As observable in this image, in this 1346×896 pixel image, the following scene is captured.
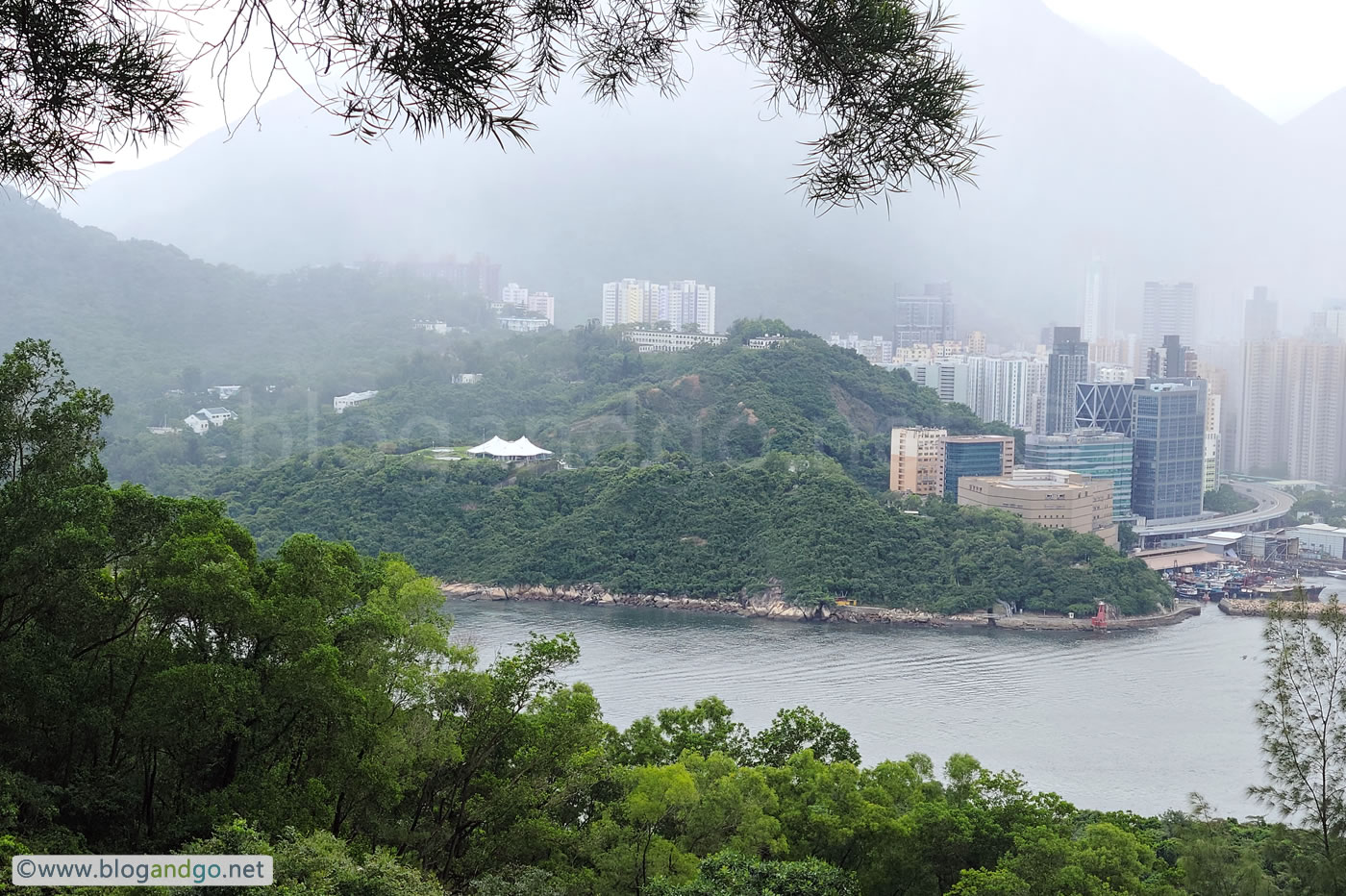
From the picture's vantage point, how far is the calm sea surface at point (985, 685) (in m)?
6.91

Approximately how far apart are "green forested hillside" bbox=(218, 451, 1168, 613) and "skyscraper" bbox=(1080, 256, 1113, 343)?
44.2 feet

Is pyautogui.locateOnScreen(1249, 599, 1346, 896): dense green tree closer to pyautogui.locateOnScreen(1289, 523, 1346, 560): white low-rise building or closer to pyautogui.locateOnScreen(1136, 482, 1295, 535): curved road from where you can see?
pyautogui.locateOnScreen(1136, 482, 1295, 535): curved road

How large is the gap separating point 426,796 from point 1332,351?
19.3 metres

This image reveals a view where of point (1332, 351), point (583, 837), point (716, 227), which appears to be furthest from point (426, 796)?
point (716, 227)

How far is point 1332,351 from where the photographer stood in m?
18.7

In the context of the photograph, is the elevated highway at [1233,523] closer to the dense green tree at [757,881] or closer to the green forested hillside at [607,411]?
the green forested hillside at [607,411]

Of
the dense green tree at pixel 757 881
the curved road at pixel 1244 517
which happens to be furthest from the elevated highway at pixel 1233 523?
the dense green tree at pixel 757 881

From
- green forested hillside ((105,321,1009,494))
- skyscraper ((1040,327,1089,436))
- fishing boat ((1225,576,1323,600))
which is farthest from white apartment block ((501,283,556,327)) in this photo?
fishing boat ((1225,576,1323,600))

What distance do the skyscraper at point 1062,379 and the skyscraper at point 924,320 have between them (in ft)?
17.1

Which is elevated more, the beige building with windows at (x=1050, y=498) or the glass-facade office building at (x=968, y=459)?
the glass-facade office building at (x=968, y=459)

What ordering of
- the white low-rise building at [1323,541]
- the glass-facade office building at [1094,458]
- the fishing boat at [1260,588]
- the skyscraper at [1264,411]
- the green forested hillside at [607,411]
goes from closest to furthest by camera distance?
the fishing boat at [1260,588] < the white low-rise building at [1323,541] < the green forested hillside at [607,411] < the glass-facade office building at [1094,458] < the skyscraper at [1264,411]

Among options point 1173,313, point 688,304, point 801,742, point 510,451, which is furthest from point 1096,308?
point 801,742

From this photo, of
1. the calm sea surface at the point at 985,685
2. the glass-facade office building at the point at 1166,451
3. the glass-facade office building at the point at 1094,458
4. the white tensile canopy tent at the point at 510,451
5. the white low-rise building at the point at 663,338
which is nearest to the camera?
the calm sea surface at the point at 985,685

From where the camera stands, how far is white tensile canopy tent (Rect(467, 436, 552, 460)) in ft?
47.2
